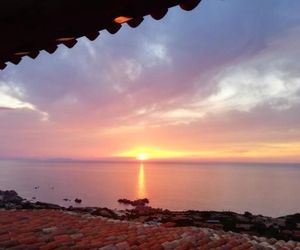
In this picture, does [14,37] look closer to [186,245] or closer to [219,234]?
[186,245]

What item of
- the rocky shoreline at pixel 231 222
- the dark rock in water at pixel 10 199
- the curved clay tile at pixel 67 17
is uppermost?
the curved clay tile at pixel 67 17

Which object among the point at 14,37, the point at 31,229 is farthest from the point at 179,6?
the point at 31,229

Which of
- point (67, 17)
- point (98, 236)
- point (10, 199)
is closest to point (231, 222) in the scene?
point (98, 236)

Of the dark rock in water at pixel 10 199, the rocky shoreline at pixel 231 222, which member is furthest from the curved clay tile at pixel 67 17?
the dark rock in water at pixel 10 199

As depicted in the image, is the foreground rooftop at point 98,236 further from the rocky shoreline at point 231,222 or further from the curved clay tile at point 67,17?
the curved clay tile at point 67,17

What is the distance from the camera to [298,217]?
64.9 feet

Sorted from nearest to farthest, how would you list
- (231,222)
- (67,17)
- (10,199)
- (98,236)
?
(67,17), (98,236), (231,222), (10,199)

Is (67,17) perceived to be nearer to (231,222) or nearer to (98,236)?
(98,236)

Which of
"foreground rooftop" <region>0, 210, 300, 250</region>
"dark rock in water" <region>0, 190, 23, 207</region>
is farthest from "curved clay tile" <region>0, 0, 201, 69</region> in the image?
"dark rock in water" <region>0, 190, 23, 207</region>

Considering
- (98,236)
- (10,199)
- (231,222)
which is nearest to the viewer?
(98,236)

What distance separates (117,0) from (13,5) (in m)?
0.91

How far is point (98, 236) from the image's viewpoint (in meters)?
9.73

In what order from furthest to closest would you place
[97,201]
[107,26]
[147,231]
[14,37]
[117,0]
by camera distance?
[97,201] → [147,231] → [14,37] → [107,26] → [117,0]

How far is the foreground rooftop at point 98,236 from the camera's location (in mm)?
8547
